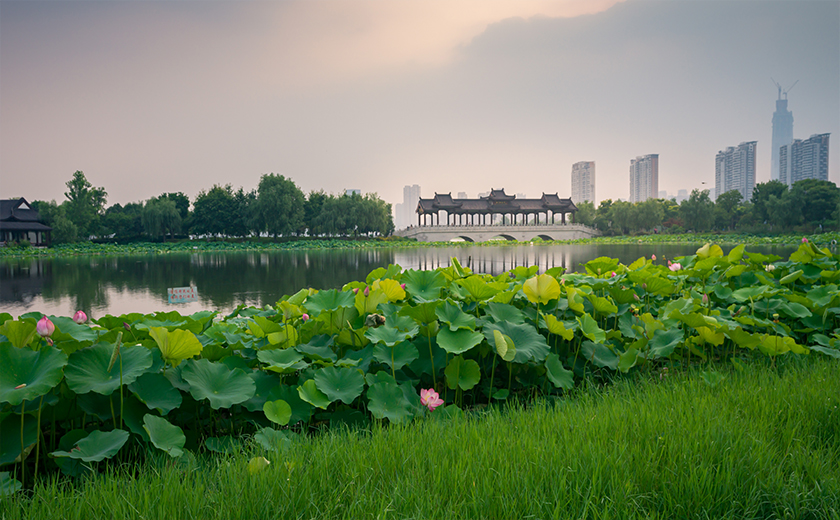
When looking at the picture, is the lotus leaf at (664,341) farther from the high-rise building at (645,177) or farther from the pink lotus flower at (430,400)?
the high-rise building at (645,177)

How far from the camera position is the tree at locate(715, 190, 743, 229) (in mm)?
50688

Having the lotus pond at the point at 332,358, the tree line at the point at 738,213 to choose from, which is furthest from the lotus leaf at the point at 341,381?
the tree line at the point at 738,213

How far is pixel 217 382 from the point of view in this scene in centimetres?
148

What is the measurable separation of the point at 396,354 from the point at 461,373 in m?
0.29

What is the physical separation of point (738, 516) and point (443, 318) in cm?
110

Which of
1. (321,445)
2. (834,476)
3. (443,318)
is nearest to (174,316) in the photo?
(321,445)

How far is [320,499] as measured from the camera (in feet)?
3.65

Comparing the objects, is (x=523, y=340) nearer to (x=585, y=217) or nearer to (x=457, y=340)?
(x=457, y=340)

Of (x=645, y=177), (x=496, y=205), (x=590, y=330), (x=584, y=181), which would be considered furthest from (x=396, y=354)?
(x=584, y=181)

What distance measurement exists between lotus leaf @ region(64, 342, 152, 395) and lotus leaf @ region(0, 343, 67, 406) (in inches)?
2.0

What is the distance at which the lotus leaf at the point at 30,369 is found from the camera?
1.16 metres

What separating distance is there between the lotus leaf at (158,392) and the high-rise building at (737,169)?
112 meters

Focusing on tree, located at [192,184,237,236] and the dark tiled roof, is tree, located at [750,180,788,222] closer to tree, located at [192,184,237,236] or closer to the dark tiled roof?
the dark tiled roof

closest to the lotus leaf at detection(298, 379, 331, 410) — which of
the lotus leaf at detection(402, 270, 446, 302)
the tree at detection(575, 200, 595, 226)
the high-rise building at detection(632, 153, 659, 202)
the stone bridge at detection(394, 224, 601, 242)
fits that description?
the lotus leaf at detection(402, 270, 446, 302)
